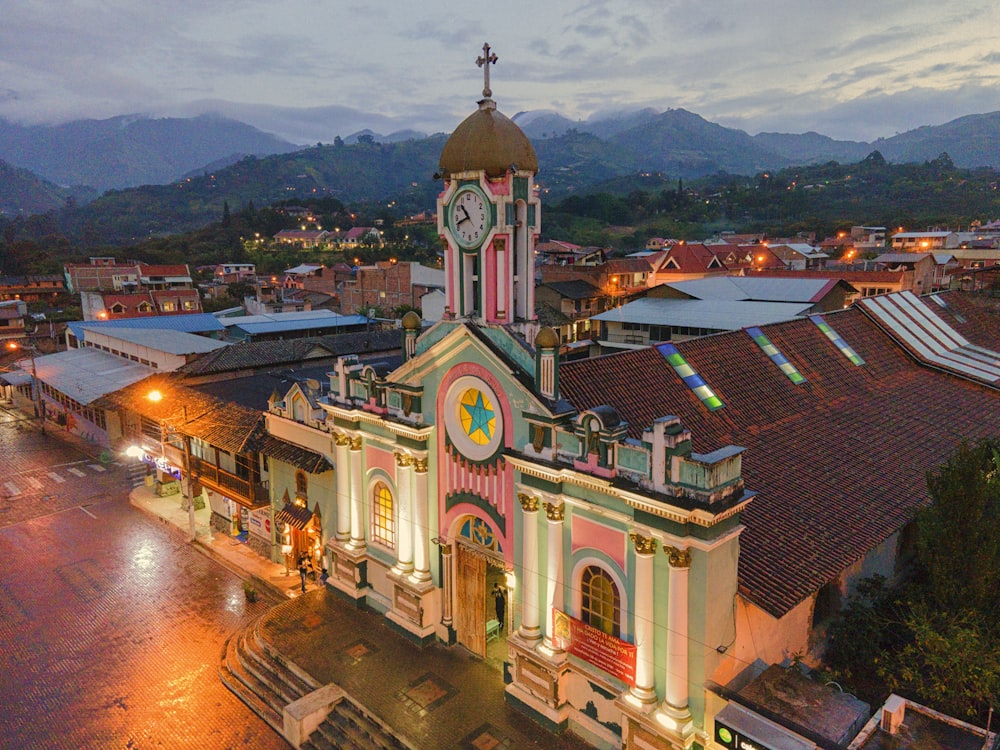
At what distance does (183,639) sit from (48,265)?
11212 centimetres

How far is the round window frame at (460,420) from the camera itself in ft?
54.6

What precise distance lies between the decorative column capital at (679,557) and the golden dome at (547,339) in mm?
5097

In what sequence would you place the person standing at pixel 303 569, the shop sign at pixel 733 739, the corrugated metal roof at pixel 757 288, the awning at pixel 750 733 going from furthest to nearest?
the corrugated metal roof at pixel 757 288 < the person standing at pixel 303 569 < the shop sign at pixel 733 739 < the awning at pixel 750 733

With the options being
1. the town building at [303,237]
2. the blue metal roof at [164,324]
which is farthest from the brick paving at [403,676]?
the town building at [303,237]

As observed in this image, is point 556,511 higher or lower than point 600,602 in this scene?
higher

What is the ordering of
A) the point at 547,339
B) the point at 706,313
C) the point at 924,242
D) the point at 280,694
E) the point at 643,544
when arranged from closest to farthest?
the point at 643,544
the point at 547,339
the point at 280,694
the point at 706,313
the point at 924,242

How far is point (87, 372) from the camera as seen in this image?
1793 inches

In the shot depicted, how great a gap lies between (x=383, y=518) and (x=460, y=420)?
549 cm

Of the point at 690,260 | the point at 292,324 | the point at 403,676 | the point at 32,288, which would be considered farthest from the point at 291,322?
the point at 32,288

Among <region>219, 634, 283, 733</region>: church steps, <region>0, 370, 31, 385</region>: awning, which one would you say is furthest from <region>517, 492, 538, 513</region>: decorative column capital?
<region>0, 370, 31, 385</region>: awning

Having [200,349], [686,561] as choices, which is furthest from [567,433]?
[200,349]

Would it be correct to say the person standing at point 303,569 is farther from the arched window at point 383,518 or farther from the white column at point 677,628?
the white column at point 677,628

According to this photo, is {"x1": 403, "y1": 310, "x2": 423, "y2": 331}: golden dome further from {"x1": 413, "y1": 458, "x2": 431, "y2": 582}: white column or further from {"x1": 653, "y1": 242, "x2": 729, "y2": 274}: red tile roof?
{"x1": 653, "y1": 242, "x2": 729, "y2": 274}: red tile roof

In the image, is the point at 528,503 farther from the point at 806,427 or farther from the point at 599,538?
the point at 806,427
